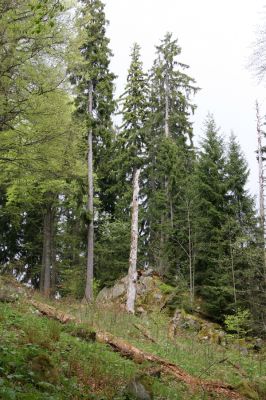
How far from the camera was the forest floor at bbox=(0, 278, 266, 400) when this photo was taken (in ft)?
19.0

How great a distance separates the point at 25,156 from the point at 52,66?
2578mm

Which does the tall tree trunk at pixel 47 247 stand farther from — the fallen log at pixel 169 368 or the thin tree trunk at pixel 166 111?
the fallen log at pixel 169 368

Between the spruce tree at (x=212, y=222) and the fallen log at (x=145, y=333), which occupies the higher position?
the spruce tree at (x=212, y=222)

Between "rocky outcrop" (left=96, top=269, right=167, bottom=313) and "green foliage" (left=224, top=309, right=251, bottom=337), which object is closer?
"green foliage" (left=224, top=309, right=251, bottom=337)

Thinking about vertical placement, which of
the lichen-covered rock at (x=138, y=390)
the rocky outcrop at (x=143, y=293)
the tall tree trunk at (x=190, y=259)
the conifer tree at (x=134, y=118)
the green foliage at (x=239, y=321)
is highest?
the conifer tree at (x=134, y=118)

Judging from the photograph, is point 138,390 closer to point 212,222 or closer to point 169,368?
point 169,368

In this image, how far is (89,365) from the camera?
24.2ft

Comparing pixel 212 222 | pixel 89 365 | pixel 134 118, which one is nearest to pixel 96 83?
pixel 134 118

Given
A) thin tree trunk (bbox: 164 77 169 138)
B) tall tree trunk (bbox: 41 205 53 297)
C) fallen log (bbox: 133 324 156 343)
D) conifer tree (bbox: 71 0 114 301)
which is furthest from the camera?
thin tree trunk (bbox: 164 77 169 138)

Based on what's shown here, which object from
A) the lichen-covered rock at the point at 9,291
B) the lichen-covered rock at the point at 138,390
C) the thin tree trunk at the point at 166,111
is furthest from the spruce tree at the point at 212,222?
the lichen-covered rock at the point at 138,390

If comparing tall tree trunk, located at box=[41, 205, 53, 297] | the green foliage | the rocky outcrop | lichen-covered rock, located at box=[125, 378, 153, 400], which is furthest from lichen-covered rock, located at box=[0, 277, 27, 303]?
the green foliage

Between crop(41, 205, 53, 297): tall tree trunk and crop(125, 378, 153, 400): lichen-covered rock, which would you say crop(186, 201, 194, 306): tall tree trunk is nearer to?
crop(41, 205, 53, 297): tall tree trunk

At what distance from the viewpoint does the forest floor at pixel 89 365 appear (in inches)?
228

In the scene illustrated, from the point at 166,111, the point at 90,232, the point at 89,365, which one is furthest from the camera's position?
the point at 166,111
